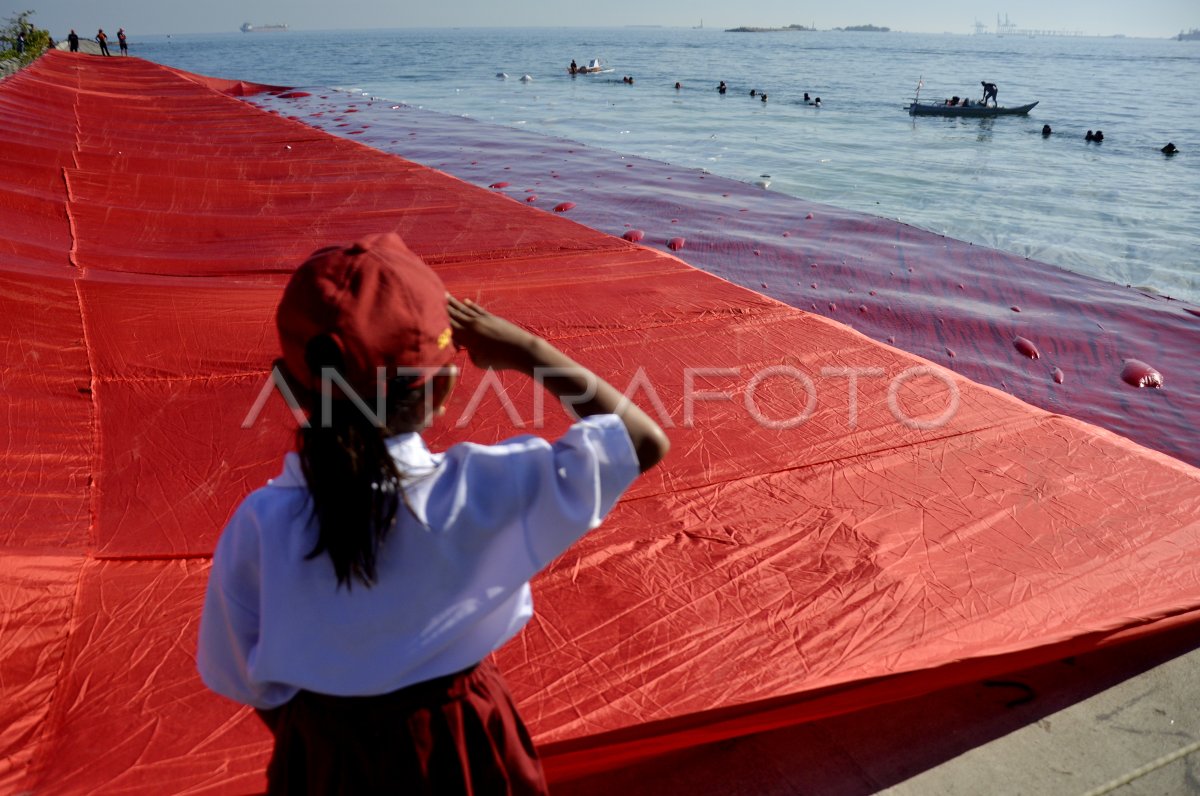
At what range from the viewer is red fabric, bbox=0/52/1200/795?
1746mm

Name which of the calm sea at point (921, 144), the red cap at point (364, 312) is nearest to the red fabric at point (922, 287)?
the calm sea at point (921, 144)

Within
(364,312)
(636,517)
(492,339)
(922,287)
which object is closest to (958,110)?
(922,287)

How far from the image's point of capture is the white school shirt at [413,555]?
881 millimetres

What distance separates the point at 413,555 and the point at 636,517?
1.54 meters

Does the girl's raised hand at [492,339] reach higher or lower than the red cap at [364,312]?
lower

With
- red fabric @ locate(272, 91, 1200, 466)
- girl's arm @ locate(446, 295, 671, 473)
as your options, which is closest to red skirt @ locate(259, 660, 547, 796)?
girl's arm @ locate(446, 295, 671, 473)

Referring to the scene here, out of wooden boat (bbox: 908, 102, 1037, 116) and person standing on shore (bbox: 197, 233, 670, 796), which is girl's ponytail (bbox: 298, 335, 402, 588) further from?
wooden boat (bbox: 908, 102, 1037, 116)

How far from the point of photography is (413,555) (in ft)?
2.91

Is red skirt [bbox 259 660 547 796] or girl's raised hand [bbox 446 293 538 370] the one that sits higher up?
girl's raised hand [bbox 446 293 538 370]

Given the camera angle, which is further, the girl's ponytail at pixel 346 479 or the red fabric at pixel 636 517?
the red fabric at pixel 636 517

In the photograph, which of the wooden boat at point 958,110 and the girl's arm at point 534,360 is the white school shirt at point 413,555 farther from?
the wooden boat at point 958,110

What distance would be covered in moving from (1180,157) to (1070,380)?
15.9 m

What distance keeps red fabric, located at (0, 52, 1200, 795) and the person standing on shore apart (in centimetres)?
73

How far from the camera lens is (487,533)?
35.0 inches
